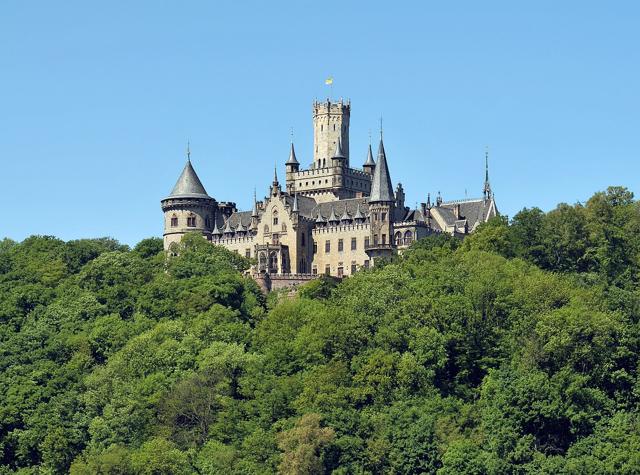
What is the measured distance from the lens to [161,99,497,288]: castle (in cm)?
13662

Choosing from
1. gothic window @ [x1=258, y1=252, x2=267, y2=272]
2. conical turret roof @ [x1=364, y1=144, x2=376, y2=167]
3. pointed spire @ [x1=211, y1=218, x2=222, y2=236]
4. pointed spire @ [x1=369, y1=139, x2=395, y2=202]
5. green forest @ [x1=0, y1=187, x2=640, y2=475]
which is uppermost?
conical turret roof @ [x1=364, y1=144, x2=376, y2=167]

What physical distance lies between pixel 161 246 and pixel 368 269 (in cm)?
2558

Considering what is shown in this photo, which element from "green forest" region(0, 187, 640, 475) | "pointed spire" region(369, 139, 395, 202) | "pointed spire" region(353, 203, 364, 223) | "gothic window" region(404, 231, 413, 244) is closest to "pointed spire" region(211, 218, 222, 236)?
"pointed spire" region(353, 203, 364, 223)

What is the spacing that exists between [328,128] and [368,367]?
61083 mm

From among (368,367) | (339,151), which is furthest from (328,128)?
(368,367)

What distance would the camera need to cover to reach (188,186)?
484 ft

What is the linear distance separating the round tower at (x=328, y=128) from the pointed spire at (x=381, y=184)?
59.6ft

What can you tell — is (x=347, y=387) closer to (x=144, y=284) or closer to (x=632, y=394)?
(x=632, y=394)

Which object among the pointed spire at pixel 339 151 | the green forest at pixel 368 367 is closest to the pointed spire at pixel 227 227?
the pointed spire at pixel 339 151

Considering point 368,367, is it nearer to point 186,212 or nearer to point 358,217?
point 358,217

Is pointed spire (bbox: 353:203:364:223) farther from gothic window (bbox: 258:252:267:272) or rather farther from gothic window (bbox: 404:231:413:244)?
gothic window (bbox: 258:252:267:272)

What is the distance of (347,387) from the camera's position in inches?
3903

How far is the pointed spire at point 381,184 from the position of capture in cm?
13688

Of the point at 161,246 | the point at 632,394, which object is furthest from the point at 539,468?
the point at 161,246
